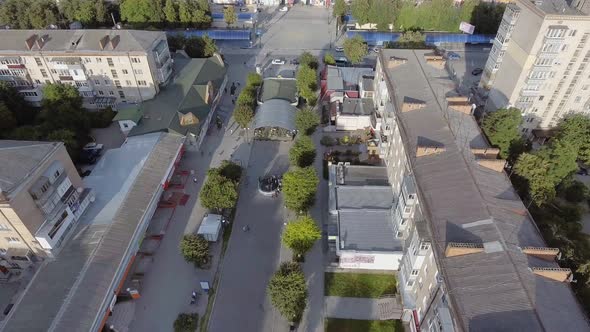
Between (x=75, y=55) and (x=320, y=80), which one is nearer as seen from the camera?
(x=75, y=55)

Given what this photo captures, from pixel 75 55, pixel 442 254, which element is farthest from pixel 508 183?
pixel 75 55

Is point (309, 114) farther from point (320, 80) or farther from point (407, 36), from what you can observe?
point (407, 36)

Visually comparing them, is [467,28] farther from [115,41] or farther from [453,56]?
[115,41]

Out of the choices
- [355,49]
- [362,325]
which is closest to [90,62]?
[355,49]

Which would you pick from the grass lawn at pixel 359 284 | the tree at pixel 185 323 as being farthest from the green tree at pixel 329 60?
the tree at pixel 185 323

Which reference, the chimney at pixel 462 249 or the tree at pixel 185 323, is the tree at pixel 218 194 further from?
the chimney at pixel 462 249

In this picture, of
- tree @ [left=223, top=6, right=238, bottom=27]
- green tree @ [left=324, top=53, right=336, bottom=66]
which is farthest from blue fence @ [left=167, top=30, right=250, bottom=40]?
green tree @ [left=324, top=53, right=336, bottom=66]
